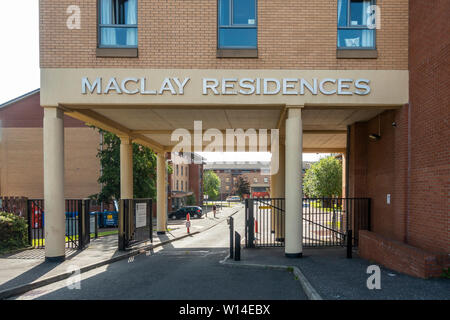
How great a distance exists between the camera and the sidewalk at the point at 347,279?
5.55 meters

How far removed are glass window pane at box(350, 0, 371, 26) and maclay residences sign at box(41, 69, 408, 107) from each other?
1682mm

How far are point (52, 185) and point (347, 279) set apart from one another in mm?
8582

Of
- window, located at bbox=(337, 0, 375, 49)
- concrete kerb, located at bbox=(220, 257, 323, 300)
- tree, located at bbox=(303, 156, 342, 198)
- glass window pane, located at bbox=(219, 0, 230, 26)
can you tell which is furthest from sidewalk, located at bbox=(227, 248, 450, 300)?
tree, located at bbox=(303, 156, 342, 198)

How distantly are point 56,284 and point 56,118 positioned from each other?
4.76m

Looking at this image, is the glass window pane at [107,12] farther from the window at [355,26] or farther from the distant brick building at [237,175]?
the distant brick building at [237,175]

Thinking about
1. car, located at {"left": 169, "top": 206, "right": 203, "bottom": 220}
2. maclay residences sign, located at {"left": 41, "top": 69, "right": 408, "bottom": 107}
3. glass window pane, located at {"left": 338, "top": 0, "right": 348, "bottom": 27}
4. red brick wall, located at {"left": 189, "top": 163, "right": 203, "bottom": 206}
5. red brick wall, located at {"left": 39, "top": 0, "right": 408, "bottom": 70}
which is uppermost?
glass window pane, located at {"left": 338, "top": 0, "right": 348, "bottom": 27}

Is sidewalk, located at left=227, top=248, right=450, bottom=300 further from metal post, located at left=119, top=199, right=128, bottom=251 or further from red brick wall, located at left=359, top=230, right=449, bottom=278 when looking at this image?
metal post, located at left=119, top=199, right=128, bottom=251

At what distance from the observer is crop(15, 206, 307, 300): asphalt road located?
6.27 m

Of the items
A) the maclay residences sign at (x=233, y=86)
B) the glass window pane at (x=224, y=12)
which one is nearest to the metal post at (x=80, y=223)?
the maclay residences sign at (x=233, y=86)

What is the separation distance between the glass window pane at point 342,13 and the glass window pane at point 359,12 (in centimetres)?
21

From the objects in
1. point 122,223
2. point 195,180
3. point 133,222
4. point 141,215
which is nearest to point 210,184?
point 195,180

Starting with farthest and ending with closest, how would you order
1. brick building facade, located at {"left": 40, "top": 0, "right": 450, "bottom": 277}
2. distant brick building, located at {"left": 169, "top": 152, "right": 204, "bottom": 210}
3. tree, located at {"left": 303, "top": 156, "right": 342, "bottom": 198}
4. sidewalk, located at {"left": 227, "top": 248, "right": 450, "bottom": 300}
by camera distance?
1. distant brick building, located at {"left": 169, "top": 152, "right": 204, "bottom": 210}
2. tree, located at {"left": 303, "top": 156, "right": 342, "bottom": 198}
3. brick building facade, located at {"left": 40, "top": 0, "right": 450, "bottom": 277}
4. sidewalk, located at {"left": 227, "top": 248, "right": 450, "bottom": 300}

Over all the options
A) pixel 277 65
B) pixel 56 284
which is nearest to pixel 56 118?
pixel 56 284
